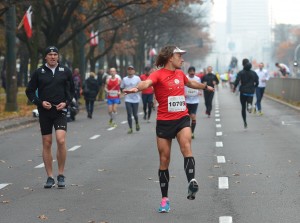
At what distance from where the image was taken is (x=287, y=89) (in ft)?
127

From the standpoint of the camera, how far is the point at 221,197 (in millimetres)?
Result: 9062

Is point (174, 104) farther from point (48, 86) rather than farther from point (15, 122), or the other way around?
point (15, 122)

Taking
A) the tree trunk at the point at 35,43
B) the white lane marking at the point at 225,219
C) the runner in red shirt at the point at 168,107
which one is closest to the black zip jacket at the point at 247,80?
the runner in red shirt at the point at 168,107

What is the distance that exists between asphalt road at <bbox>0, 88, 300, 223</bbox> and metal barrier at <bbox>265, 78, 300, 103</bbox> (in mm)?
15079

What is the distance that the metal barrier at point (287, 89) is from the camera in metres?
34.2

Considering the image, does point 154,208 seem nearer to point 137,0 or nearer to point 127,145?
point 127,145

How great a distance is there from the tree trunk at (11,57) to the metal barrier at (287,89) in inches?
460

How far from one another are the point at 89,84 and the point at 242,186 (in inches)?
717

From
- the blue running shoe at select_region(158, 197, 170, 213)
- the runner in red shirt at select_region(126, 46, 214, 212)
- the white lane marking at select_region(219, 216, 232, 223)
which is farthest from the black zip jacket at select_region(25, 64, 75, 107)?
the white lane marking at select_region(219, 216, 232, 223)

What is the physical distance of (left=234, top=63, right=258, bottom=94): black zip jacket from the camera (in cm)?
2102

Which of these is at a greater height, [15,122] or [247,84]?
Result: [247,84]

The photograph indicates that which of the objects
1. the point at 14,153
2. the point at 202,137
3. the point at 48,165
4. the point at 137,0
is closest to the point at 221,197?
the point at 48,165

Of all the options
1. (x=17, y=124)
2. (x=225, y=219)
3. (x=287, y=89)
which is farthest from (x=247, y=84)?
(x=287, y=89)

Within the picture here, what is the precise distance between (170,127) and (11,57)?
→ 66.9ft
